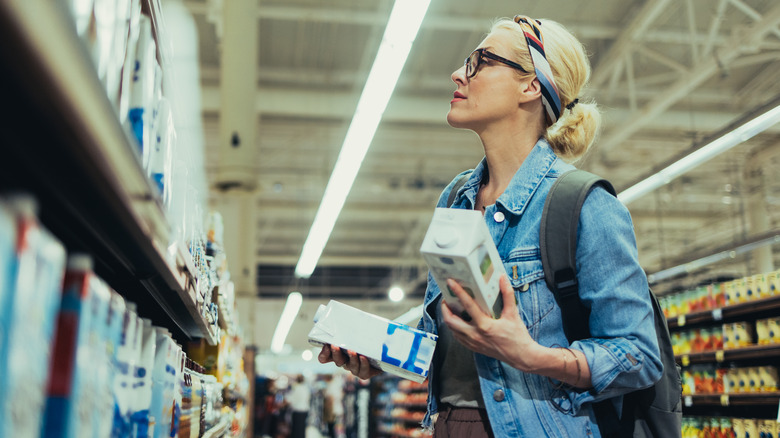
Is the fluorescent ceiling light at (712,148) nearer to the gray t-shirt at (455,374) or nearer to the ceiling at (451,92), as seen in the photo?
the ceiling at (451,92)

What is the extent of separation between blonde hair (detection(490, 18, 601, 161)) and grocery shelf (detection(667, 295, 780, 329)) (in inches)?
147

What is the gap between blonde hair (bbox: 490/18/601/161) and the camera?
1.77 meters

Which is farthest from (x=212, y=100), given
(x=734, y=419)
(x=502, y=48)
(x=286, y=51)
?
(x=502, y=48)

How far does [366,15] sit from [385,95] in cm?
371

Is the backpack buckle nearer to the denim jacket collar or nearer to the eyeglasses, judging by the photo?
the denim jacket collar

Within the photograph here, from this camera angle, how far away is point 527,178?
162 centimetres

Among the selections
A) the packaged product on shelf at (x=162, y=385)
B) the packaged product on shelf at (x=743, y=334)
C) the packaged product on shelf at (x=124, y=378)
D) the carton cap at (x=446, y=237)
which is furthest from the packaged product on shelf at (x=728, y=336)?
the packaged product on shelf at (x=124, y=378)

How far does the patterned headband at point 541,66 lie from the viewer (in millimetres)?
1727

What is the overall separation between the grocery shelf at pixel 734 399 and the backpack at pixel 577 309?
13.3 feet

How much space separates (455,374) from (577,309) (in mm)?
336

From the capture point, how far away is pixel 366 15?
8836 millimetres

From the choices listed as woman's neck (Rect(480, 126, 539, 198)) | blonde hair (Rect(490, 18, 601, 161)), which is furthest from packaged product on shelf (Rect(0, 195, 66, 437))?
blonde hair (Rect(490, 18, 601, 161))

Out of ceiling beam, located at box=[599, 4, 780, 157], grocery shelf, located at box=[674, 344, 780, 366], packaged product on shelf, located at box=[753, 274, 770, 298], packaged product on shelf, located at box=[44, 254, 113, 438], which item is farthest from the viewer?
ceiling beam, located at box=[599, 4, 780, 157]

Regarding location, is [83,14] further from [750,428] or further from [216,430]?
[750,428]
